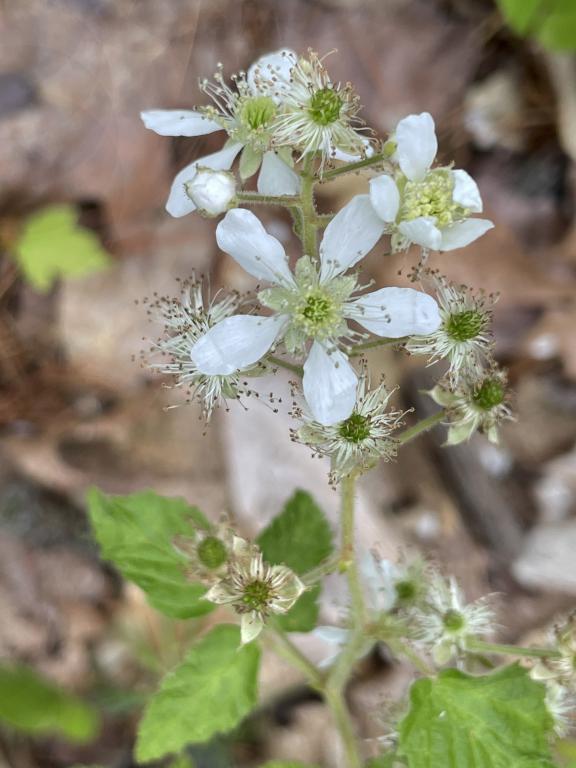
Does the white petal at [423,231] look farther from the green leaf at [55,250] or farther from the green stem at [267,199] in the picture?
the green leaf at [55,250]

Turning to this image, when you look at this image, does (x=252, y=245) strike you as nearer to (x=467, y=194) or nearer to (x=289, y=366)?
(x=289, y=366)

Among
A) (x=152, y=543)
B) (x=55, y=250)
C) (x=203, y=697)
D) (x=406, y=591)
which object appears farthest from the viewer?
(x=55, y=250)

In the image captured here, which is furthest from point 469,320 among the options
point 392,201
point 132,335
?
point 132,335

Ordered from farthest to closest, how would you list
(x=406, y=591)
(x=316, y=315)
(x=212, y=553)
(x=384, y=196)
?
1. (x=406, y=591)
2. (x=212, y=553)
3. (x=316, y=315)
4. (x=384, y=196)

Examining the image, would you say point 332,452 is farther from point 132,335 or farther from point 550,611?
point 132,335

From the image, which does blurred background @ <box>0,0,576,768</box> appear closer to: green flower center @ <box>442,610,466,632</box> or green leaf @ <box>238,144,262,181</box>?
green flower center @ <box>442,610,466,632</box>

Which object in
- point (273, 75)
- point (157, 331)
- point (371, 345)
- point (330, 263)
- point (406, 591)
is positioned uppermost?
point (157, 331)

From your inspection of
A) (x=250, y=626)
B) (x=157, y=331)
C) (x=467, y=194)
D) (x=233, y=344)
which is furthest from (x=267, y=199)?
(x=157, y=331)

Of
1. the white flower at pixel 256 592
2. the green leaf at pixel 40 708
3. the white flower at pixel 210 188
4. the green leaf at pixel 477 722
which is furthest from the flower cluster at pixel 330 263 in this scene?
the green leaf at pixel 40 708
